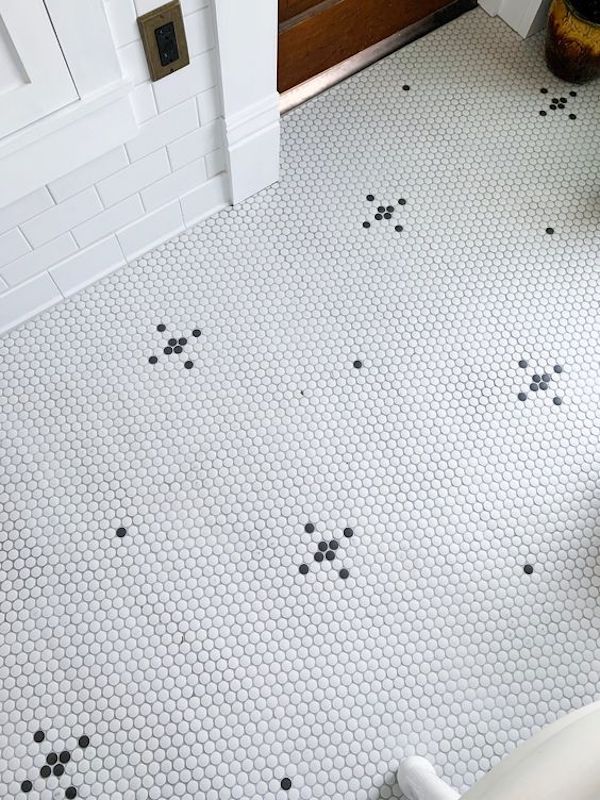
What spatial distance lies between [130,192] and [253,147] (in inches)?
11.3

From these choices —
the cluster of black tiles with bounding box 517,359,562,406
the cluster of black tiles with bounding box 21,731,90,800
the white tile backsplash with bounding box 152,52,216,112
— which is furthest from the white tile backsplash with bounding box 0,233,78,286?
the cluster of black tiles with bounding box 517,359,562,406

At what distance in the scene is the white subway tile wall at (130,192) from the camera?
1.23 metres

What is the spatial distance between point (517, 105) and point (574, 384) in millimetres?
766

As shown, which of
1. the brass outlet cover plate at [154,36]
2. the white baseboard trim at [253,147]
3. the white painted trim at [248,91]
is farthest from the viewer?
the white baseboard trim at [253,147]

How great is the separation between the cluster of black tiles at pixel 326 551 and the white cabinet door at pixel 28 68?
2.77 ft

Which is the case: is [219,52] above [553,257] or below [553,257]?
above

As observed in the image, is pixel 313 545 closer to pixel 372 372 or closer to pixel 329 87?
pixel 372 372

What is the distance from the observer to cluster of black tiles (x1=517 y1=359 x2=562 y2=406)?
150 centimetres

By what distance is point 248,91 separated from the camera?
138 centimetres

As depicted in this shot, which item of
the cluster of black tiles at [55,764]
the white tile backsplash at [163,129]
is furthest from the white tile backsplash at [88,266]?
the cluster of black tiles at [55,764]

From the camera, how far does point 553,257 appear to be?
164 centimetres

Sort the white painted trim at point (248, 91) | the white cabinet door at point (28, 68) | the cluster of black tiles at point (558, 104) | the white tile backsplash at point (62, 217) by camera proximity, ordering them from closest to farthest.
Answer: the white cabinet door at point (28, 68) < the white painted trim at point (248, 91) < the white tile backsplash at point (62, 217) < the cluster of black tiles at point (558, 104)

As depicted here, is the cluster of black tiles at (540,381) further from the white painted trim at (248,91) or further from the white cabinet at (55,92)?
the white cabinet at (55,92)

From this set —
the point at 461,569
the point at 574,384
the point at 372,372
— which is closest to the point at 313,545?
the point at 461,569
